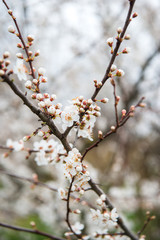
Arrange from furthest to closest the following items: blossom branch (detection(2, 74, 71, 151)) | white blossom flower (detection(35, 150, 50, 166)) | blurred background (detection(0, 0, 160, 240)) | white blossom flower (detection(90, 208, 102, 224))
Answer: blurred background (detection(0, 0, 160, 240)) → white blossom flower (detection(35, 150, 50, 166)) → white blossom flower (detection(90, 208, 102, 224)) → blossom branch (detection(2, 74, 71, 151))

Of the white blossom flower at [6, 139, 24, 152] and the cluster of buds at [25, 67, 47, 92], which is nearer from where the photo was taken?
the cluster of buds at [25, 67, 47, 92]

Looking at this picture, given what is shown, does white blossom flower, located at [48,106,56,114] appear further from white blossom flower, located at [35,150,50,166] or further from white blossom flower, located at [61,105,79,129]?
white blossom flower, located at [35,150,50,166]

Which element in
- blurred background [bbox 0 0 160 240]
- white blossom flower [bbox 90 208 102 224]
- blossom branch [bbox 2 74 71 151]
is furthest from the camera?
blurred background [bbox 0 0 160 240]

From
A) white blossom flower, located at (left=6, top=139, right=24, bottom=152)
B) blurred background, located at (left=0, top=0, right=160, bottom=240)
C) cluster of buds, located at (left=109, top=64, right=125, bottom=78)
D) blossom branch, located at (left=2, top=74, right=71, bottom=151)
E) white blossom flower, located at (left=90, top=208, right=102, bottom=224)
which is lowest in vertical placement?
white blossom flower, located at (left=90, top=208, right=102, bottom=224)

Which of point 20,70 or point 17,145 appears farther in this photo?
point 17,145

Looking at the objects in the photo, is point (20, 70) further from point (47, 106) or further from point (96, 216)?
point (96, 216)

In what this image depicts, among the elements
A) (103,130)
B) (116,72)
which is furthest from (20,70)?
(103,130)

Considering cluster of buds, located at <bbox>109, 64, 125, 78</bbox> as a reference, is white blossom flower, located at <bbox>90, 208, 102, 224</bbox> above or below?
below

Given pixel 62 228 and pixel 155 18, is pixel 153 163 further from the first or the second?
pixel 155 18

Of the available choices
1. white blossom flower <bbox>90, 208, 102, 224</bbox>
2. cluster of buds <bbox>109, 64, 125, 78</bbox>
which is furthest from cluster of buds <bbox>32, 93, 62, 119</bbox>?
white blossom flower <bbox>90, 208, 102, 224</bbox>

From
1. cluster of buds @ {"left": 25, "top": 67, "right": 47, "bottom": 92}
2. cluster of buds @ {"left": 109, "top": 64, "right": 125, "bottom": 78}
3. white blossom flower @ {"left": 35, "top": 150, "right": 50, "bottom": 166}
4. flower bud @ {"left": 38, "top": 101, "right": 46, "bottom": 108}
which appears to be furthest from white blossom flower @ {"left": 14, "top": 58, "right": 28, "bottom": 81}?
white blossom flower @ {"left": 35, "top": 150, "right": 50, "bottom": 166}

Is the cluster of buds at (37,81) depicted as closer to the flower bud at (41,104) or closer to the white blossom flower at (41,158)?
the flower bud at (41,104)

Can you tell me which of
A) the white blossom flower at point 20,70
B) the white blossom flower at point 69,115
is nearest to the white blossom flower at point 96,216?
the white blossom flower at point 69,115

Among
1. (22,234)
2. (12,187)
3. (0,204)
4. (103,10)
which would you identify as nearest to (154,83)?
(103,10)
